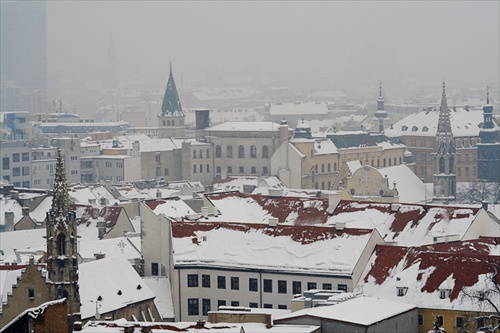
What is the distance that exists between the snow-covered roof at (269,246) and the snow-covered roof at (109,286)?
172 inches

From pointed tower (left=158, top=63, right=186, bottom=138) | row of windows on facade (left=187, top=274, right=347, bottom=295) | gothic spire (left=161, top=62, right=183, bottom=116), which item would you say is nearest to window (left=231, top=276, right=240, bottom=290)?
row of windows on facade (left=187, top=274, right=347, bottom=295)

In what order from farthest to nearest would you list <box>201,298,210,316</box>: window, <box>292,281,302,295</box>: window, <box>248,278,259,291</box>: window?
<box>201,298,210,316</box>: window
<box>248,278,259,291</box>: window
<box>292,281,302,295</box>: window

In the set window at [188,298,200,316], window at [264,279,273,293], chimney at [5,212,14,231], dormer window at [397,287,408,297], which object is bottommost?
window at [188,298,200,316]

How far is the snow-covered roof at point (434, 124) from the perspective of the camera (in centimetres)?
15075

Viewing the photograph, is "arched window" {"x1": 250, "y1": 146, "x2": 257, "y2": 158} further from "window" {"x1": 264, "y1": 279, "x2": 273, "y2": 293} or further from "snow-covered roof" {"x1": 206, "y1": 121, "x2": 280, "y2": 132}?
"window" {"x1": 264, "y1": 279, "x2": 273, "y2": 293}

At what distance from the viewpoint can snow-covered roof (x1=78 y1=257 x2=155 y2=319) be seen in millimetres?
53344

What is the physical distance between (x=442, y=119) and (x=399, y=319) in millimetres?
67732

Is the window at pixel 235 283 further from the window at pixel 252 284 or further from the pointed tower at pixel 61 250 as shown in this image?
the pointed tower at pixel 61 250

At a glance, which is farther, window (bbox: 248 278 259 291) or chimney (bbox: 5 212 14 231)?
chimney (bbox: 5 212 14 231)

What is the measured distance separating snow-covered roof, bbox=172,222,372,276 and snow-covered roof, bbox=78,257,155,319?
4372mm

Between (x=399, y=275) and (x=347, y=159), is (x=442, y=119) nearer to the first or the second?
(x=347, y=159)

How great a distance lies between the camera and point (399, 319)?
50.2m

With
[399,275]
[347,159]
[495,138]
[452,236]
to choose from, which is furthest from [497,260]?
[495,138]

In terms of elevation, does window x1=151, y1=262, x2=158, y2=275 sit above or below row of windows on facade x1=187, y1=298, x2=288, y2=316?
above
